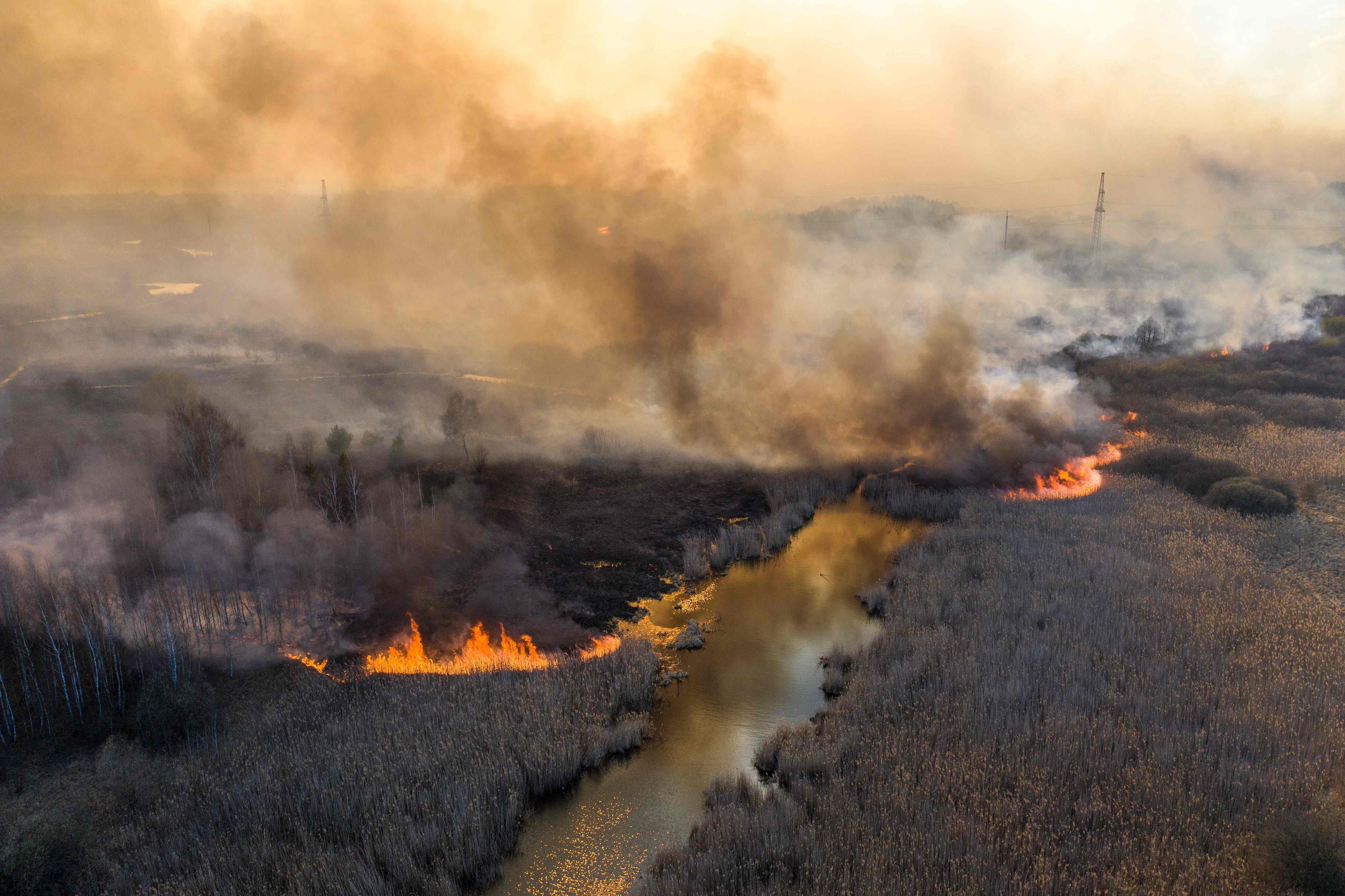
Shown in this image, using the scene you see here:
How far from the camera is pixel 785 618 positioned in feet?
84.2

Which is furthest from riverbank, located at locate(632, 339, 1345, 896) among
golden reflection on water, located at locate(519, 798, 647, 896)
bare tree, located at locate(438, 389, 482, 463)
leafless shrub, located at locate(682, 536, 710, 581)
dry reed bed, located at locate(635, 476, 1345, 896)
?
bare tree, located at locate(438, 389, 482, 463)

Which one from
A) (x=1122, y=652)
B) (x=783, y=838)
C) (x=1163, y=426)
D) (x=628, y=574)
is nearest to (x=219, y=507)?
(x=628, y=574)

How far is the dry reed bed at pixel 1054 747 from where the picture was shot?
12930mm

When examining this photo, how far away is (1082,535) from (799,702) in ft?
53.6

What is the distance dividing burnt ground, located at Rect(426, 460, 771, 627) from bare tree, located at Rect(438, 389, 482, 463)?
11.6ft

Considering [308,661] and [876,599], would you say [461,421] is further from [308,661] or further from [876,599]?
[876,599]

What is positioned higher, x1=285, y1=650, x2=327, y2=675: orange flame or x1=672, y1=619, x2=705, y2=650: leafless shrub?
x1=285, y1=650, x2=327, y2=675: orange flame

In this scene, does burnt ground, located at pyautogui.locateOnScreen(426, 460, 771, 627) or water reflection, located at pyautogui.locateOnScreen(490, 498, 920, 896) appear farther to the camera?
burnt ground, located at pyautogui.locateOnScreen(426, 460, 771, 627)

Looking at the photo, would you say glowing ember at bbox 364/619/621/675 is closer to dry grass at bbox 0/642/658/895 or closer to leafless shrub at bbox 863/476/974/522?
dry grass at bbox 0/642/658/895

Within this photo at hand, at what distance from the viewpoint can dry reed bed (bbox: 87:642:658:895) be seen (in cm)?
1342

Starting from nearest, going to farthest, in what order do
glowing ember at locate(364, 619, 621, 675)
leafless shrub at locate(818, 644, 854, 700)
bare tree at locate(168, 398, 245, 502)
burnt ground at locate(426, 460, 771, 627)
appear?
glowing ember at locate(364, 619, 621, 675) < leafless shrub at locate(818, 644, 854, 700) < burnt ground at locate(426, 460, 771, 627) < bare tree at locate(168, 398, 245, 502)

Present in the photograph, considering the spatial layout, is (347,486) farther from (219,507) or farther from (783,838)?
(783,838)

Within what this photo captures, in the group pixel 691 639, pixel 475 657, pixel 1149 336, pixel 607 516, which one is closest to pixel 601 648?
pixel 691 639

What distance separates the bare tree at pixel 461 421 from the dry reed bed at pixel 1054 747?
85.7 ft
